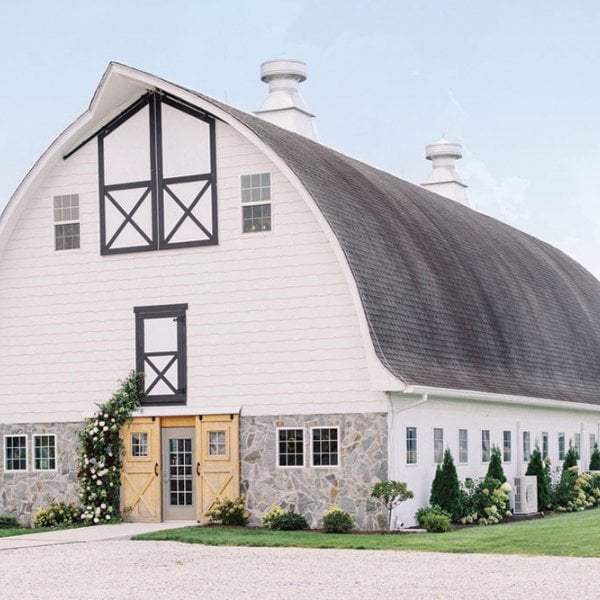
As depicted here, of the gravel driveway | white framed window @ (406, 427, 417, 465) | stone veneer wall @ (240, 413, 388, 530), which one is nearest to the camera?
the gravel driveway

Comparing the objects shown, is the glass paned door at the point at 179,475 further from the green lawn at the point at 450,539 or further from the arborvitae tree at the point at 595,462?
the arborvitae tree at the point at 595,462

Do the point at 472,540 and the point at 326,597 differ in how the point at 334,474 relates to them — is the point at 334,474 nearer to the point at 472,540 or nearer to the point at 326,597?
the point at 472,540

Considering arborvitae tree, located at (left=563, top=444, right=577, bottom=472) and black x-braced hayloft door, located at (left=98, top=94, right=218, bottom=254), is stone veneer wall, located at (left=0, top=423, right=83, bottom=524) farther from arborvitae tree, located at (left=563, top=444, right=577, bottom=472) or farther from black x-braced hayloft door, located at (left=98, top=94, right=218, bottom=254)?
arborvitae tree, located at (left=563, top=444, right=577, bottom=472)

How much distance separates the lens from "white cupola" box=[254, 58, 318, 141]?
117 feet

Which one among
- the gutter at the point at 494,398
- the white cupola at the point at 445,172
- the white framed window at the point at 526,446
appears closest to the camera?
the gutter at the point at 494,398

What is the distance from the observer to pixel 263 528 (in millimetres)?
26250

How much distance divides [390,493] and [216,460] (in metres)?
4.08

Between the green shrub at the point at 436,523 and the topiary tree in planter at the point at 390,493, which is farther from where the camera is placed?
the green shrub at the point at 436,523

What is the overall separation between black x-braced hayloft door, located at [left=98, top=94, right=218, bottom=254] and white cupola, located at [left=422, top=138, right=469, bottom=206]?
1808 centimetres

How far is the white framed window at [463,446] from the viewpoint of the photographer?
95.8ft

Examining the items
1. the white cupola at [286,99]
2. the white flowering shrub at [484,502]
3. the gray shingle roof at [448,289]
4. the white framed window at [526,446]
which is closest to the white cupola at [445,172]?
the gray shingle roof at [448,289]

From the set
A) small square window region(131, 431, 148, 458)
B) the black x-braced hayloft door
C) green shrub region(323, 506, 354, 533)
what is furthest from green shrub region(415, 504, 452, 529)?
the black x-braced hayloft door

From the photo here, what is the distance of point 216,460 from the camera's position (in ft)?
89.8

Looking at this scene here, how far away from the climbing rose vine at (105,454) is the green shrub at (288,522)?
12.9 ft
